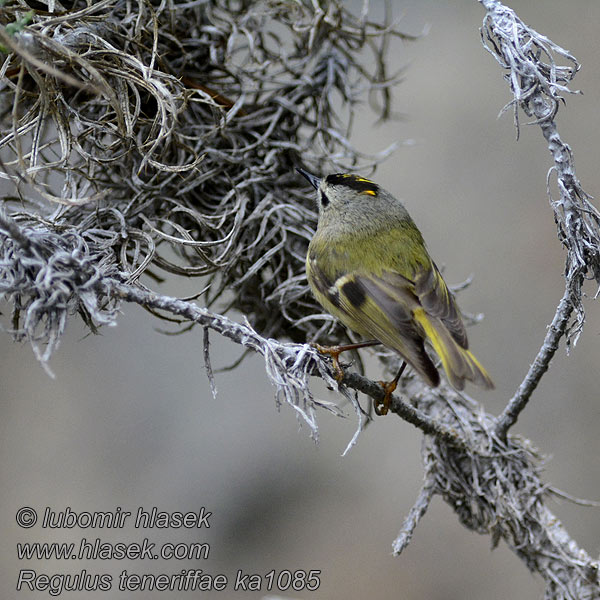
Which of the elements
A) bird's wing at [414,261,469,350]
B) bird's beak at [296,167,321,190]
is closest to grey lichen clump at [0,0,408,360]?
bird's beak at [296,167,321,190]

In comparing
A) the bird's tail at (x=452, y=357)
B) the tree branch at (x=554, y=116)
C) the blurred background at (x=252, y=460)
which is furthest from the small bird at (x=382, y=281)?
the blurred background at (x=252, y=460)

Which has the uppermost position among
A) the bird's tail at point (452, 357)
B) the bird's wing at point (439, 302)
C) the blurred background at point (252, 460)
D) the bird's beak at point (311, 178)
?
the bird's beak at point (311, 178)

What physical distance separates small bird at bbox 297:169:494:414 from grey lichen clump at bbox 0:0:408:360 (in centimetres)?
8

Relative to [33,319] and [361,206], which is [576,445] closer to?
[361,206]

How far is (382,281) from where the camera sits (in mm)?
1955

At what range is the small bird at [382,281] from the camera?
1.73 metres

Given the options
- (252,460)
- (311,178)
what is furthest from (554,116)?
(252,460)

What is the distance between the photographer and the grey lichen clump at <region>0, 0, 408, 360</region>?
155 centimetres

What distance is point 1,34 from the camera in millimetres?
1175

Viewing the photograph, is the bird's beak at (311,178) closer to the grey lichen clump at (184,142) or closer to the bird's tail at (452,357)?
the grey lichen clump at (184,142)

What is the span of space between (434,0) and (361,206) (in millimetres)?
2468

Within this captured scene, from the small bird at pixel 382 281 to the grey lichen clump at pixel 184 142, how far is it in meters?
0.08

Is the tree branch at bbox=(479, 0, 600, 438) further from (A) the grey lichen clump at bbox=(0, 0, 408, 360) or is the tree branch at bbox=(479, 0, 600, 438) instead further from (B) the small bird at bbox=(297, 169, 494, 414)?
(A) the grey lichen clump at bbox=(0, 0, 408, 360)

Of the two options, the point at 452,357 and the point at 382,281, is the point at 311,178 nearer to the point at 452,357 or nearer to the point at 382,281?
the point at 382,281
